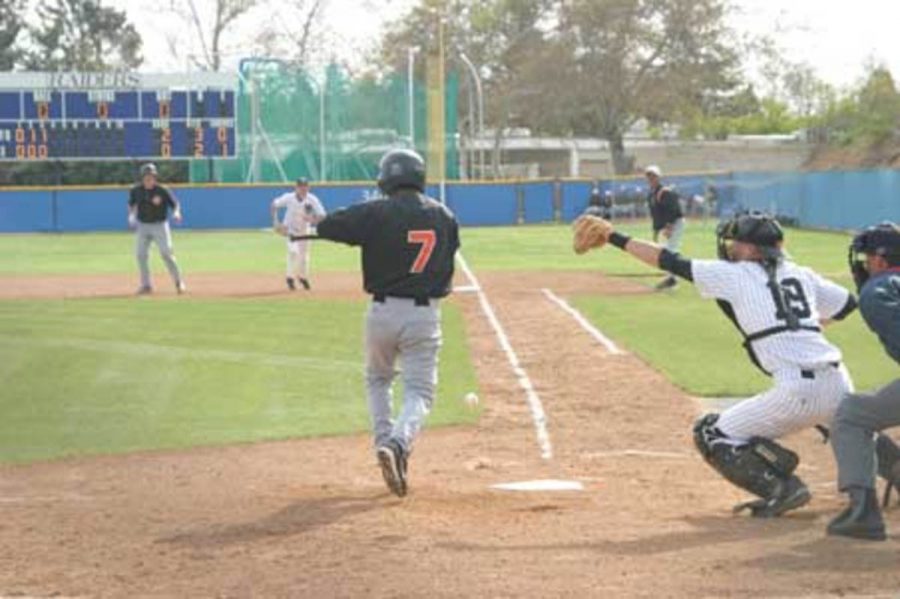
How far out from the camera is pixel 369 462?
31.6 feet

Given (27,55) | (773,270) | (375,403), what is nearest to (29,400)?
(375,403)

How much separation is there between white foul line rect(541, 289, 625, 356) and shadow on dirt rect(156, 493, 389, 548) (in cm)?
750

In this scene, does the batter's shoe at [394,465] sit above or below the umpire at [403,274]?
below

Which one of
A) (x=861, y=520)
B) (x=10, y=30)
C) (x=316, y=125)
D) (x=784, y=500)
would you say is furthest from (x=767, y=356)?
(x=10, y=30)

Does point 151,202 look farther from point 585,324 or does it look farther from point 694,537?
point 694,537

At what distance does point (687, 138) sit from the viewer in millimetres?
81375

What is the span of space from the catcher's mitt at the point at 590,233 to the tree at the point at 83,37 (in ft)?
267

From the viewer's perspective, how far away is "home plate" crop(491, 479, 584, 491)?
851 cm

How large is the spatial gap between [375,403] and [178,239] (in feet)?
123

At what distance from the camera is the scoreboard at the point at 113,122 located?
4506 cm

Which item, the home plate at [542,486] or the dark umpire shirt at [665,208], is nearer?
the home plate at [542,486]

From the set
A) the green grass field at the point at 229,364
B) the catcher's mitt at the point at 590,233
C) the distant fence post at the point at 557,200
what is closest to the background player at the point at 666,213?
the green grass field at the point at 229,364

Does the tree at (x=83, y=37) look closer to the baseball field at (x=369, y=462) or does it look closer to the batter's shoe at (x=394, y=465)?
the baseball field at (x=369, y=462)

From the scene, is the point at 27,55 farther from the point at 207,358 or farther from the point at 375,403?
the point at 375,403
